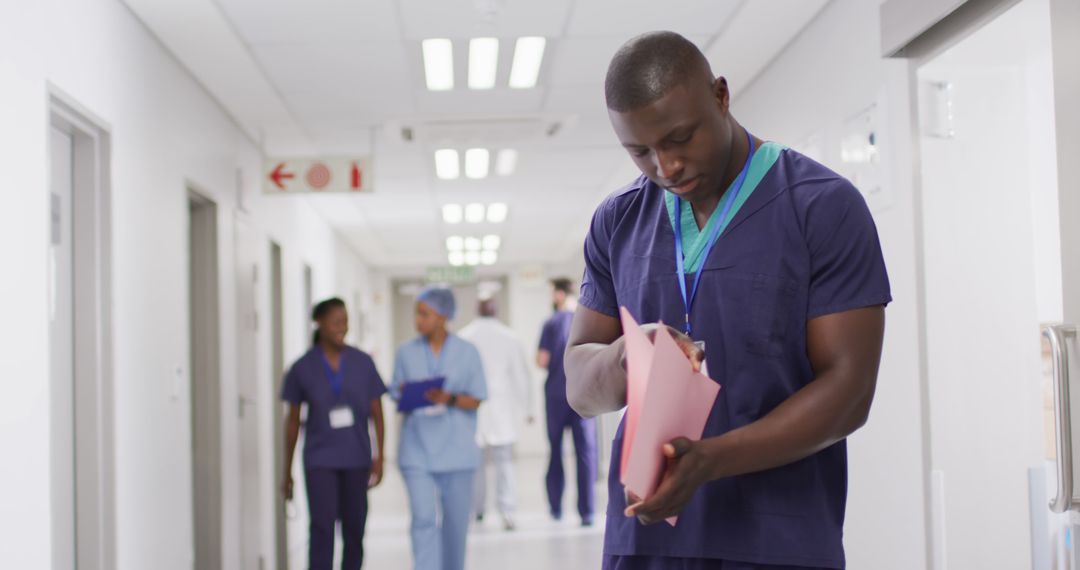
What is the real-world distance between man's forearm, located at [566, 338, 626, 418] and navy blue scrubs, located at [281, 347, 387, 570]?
12.2ft

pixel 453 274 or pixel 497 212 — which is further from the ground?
pixel 497 212

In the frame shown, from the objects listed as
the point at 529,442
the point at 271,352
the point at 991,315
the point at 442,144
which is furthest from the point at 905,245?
the point at 529,442

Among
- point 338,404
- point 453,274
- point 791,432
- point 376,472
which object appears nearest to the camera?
point 791,432

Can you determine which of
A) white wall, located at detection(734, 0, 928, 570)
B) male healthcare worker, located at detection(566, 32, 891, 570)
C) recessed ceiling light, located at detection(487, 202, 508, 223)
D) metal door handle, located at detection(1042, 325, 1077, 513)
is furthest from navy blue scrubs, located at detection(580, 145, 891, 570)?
recessed ceiling light, located at detection(487, 202, 508, 223)

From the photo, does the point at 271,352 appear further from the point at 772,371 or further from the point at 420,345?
the point at 772,371

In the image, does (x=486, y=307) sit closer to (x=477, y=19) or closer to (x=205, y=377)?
(x=205, y=377)

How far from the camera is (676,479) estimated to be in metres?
1.09

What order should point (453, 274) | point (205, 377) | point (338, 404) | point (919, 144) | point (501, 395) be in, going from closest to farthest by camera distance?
point (919, 144) < point (338, 404) < point (205, 377) < point (501, 395) < point (453, 274)

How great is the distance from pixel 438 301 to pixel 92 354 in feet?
6.99

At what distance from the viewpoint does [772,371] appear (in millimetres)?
1191

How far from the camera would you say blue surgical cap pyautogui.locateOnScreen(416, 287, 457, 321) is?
17.5 ft

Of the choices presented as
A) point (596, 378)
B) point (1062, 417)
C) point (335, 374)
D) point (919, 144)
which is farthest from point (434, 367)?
point (596, 378)

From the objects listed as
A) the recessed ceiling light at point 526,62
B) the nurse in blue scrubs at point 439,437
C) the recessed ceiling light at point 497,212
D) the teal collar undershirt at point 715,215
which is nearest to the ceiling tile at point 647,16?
the recessed ceiling light at point 526,62

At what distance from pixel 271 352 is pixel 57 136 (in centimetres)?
363
